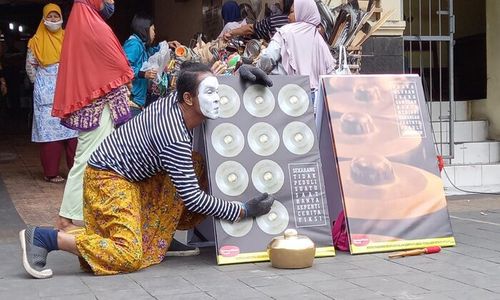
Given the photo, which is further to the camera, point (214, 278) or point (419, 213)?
point (419, 213)

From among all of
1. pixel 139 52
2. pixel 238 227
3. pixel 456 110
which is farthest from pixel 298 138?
pixel 456 110

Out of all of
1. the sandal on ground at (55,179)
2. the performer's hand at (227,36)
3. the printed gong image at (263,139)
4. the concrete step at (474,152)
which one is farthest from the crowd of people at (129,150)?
Result: the concrete step at (474,152)

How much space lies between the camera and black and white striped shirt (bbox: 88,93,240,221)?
432 cm

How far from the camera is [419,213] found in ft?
16.4

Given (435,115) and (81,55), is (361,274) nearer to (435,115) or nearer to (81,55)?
(81,55)

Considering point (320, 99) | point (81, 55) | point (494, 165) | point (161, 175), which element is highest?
point (81, 55)

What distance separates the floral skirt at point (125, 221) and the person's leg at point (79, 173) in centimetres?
77

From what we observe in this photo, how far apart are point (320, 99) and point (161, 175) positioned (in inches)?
50.5

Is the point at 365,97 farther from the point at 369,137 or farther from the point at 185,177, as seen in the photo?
the point at 185,177

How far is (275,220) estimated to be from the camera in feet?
15.4

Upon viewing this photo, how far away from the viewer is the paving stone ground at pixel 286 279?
3.94 meters

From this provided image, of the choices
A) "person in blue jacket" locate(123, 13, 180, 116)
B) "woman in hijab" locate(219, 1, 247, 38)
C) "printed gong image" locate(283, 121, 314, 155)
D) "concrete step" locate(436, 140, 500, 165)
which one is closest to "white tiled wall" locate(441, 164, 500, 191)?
"concrete step" locate(436, 140, 500, 165)

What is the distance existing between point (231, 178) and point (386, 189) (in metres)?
1.08

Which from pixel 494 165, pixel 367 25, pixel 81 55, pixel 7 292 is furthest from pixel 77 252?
pixel 494 165
